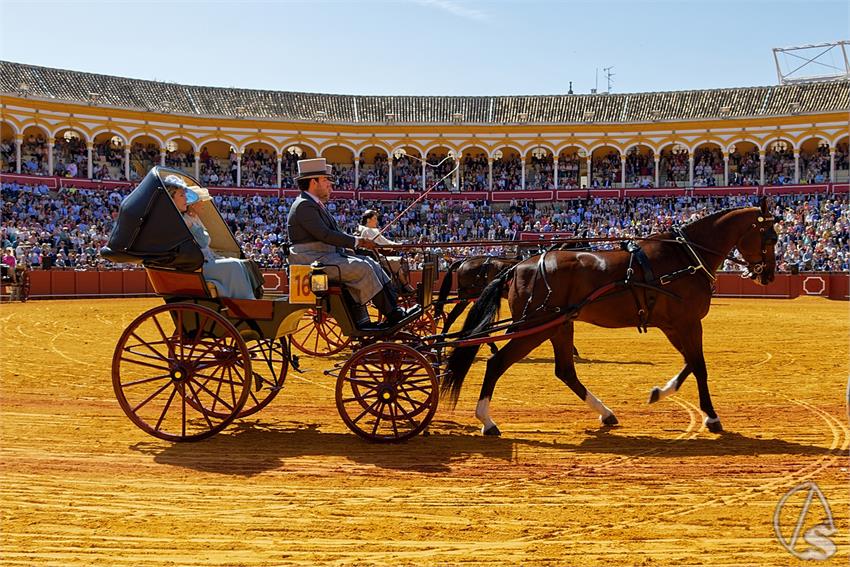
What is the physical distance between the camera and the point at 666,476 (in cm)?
537

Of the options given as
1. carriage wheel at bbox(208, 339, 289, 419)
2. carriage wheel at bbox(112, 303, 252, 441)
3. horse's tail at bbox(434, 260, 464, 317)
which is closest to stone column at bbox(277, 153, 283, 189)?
horse's tail at bbox(434, 260, 464, 317)

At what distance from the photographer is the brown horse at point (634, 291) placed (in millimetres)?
6973

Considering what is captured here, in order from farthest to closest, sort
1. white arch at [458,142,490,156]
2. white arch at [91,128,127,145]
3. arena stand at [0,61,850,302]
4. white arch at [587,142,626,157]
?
1. white arch at [458,142,490,156]
2. white arch at [587,142,626,157]
3. white arch at [91,128,127,145]
4. arena stand at [0,61,850,302]

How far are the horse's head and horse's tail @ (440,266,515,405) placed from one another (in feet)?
6.76

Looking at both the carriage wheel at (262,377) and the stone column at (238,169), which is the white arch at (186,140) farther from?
the carriage wheel at (262,377)

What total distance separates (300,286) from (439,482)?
6.76 ft

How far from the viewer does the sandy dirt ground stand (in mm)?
4059

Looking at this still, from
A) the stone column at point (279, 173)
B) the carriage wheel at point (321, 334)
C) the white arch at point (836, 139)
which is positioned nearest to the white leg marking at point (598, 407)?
the carriage wheel at point (321, 334)

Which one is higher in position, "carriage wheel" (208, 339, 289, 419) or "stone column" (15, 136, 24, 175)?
"stone column" (15, 136, 24, 175)

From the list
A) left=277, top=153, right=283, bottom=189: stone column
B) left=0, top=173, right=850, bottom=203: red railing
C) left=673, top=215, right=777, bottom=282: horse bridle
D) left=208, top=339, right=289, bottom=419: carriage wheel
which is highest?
left=277, top=153, right=283, bottom=189: stone column

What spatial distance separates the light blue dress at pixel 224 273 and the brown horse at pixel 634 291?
184cm

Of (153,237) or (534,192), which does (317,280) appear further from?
(534,192)

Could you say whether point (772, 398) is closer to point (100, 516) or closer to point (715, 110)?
point (100, 516)

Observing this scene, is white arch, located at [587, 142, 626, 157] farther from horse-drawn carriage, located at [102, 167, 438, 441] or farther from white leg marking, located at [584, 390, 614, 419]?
horse-drawn carriage, located at [102, 167, 438, 441]
